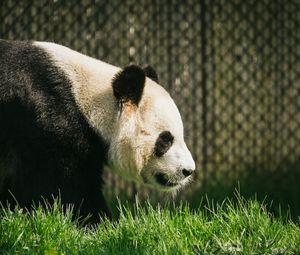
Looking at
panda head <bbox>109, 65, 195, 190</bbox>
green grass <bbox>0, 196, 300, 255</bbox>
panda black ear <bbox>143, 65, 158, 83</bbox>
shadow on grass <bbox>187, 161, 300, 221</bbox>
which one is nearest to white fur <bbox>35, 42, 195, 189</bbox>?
panda head <bbox>109, 65, 195, 190</bbox>

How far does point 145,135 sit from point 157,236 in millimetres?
1232

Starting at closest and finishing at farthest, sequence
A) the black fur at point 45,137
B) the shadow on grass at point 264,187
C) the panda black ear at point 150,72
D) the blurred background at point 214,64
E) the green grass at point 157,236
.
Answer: the green grass at point 157,236 < the black fur at point 45,137 < the panda black ear at point 150,72 < the shadow on grass at point 264,187 < the blurred background at point 214,64

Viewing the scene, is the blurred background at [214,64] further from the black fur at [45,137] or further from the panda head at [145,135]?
the black fur at [45,137]

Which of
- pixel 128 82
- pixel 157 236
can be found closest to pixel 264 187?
pixel 128 82

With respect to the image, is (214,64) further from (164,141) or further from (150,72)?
(164,141)

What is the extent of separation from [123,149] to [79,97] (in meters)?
0.49

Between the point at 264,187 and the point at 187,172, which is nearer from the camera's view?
the point at 187,172

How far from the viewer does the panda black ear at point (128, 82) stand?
5289 millimetres

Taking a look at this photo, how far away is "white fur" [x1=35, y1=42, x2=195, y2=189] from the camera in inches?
207

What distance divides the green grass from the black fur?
450mm

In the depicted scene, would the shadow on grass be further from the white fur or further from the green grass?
the green grass

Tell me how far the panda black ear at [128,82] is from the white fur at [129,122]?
65mm

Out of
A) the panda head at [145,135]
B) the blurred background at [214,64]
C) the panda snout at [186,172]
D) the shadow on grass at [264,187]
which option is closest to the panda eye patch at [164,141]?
the panda head at [145,135]

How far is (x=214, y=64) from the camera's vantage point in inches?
310
